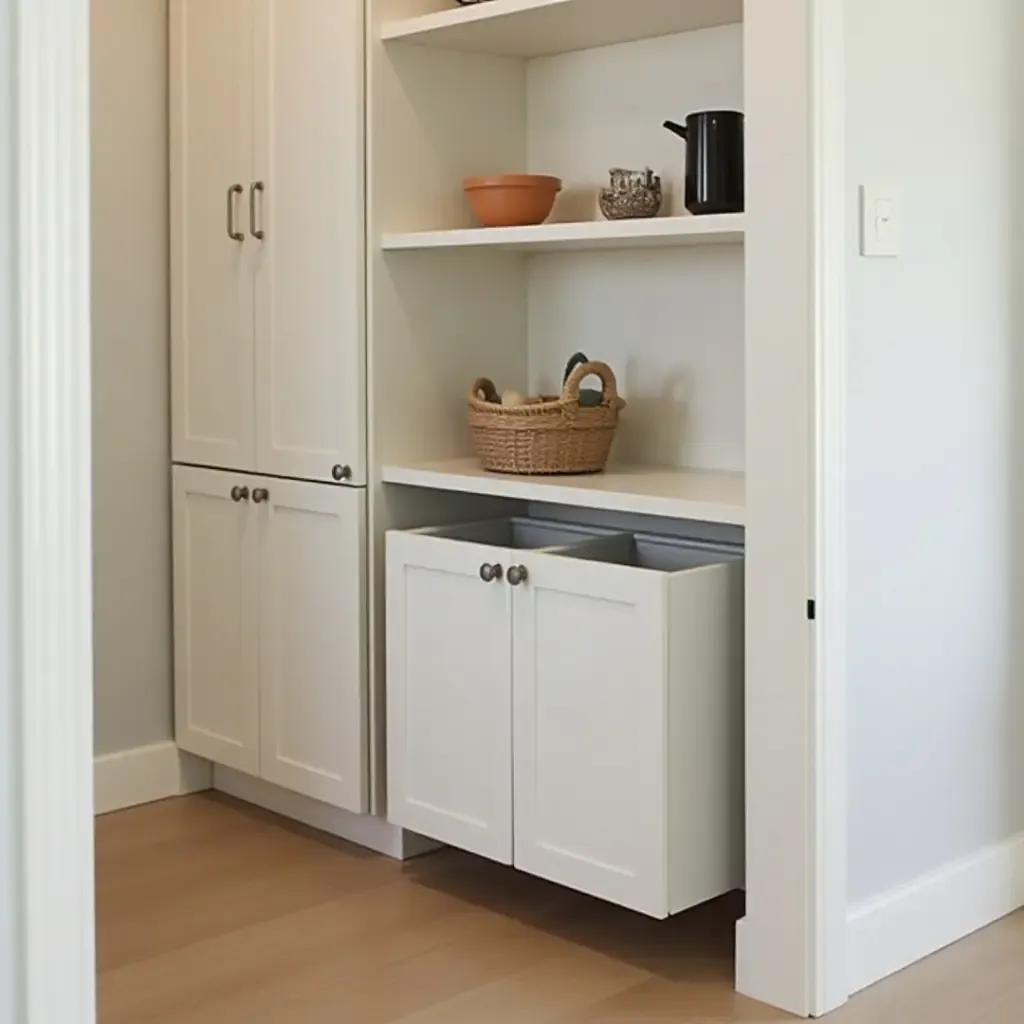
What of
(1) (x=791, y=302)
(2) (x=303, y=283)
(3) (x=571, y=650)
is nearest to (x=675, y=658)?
(3) (x=571, y=650)

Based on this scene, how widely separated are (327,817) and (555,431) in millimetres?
1034

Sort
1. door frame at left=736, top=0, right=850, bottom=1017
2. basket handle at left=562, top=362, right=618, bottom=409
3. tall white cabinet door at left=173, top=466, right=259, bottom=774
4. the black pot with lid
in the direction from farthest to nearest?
1. tall white cabinet door at left=173, top=466, right=259, bottom=774
2. basket handle at left=562, top=362, right=618, bottom=409
3. the black pot with lid
4. door frame at left=736, top=0, right=850, bottom=1017

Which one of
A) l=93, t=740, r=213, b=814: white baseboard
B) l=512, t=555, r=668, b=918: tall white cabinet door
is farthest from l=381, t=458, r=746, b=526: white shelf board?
l=93, t=740, r=213, b=814: white baseboard

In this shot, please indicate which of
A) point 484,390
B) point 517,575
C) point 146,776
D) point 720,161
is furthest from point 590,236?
point 146,776

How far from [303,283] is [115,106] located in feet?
2.20

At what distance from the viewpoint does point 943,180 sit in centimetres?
269

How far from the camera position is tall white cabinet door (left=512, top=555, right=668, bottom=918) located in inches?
101

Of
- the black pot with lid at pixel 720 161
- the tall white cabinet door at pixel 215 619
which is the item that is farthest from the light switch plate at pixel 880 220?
the tall white cabinet door at pixel 215 619

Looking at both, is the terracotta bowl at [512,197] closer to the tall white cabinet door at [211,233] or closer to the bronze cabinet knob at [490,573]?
the tall white cabinet door at [211,233]

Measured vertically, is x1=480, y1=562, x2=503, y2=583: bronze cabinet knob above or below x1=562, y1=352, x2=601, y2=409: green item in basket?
below

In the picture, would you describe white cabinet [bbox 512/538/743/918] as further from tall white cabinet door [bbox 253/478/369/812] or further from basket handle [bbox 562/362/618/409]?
tall white cabinet door [bbox 253/478/369/812]

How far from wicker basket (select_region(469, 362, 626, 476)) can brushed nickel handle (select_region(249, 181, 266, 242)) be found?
64 centimetres

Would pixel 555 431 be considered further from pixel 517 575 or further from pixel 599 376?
pixel 517 575

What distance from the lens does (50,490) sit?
58.9 inches
